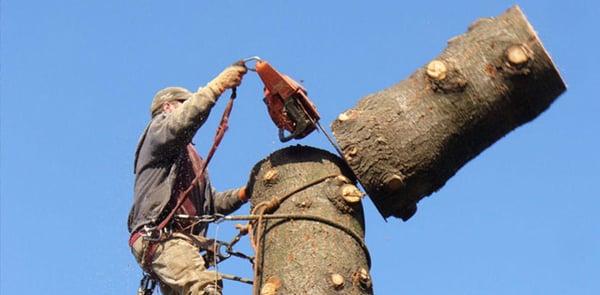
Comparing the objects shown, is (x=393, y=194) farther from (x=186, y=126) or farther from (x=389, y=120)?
(x=186, y=126)

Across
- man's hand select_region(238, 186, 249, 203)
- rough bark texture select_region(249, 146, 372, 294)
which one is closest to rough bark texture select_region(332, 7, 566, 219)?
rough bark texture select_region(249, 146, 372, 294)

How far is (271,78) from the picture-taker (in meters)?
4.13

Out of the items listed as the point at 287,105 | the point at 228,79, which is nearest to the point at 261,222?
the point at 287,105

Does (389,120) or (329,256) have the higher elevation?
(389,120)

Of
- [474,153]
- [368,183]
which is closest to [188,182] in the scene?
[368,183]

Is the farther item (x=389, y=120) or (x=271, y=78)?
(x=271, y=78)

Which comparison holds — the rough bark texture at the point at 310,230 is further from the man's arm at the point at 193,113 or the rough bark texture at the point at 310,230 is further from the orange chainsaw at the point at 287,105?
the man's arm at the point at 193,113

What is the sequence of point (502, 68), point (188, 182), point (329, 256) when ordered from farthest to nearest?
point (188, 182) < point (502, 68) < point (329, 256)

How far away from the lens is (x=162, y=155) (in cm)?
443

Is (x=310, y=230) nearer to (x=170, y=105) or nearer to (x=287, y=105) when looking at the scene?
(x=287, y=105)

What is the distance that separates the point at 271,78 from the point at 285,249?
0.94 metres

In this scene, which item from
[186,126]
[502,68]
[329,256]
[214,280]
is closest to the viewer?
[329,256]

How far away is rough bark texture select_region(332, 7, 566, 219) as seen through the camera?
145 inches

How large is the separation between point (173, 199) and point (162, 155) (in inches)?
8.8
